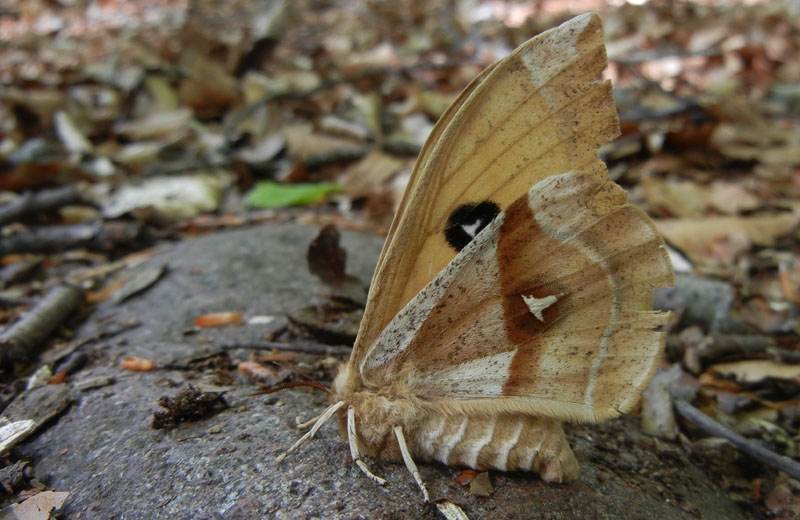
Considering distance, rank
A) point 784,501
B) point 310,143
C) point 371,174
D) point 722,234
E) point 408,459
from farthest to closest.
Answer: point 310,143 < point 371,174 < point 722,234 < point 784,501 < point 408,459

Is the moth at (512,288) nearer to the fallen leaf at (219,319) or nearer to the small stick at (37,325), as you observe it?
the fallen leaf at (219,319)

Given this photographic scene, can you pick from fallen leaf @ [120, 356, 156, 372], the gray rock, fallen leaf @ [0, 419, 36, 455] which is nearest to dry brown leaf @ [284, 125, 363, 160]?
the gray rock

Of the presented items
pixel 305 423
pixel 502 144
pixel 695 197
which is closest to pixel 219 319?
pixel 305 423

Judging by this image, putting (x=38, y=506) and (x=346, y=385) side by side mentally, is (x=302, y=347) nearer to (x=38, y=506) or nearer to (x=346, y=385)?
(x=346, y=385)

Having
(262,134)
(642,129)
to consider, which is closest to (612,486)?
(642,129)

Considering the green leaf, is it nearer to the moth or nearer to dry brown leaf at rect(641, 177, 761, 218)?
dry brown leaf at rect(641, 177, 761, 218)

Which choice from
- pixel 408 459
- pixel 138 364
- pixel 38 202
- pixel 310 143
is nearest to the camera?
pixel 408 459
